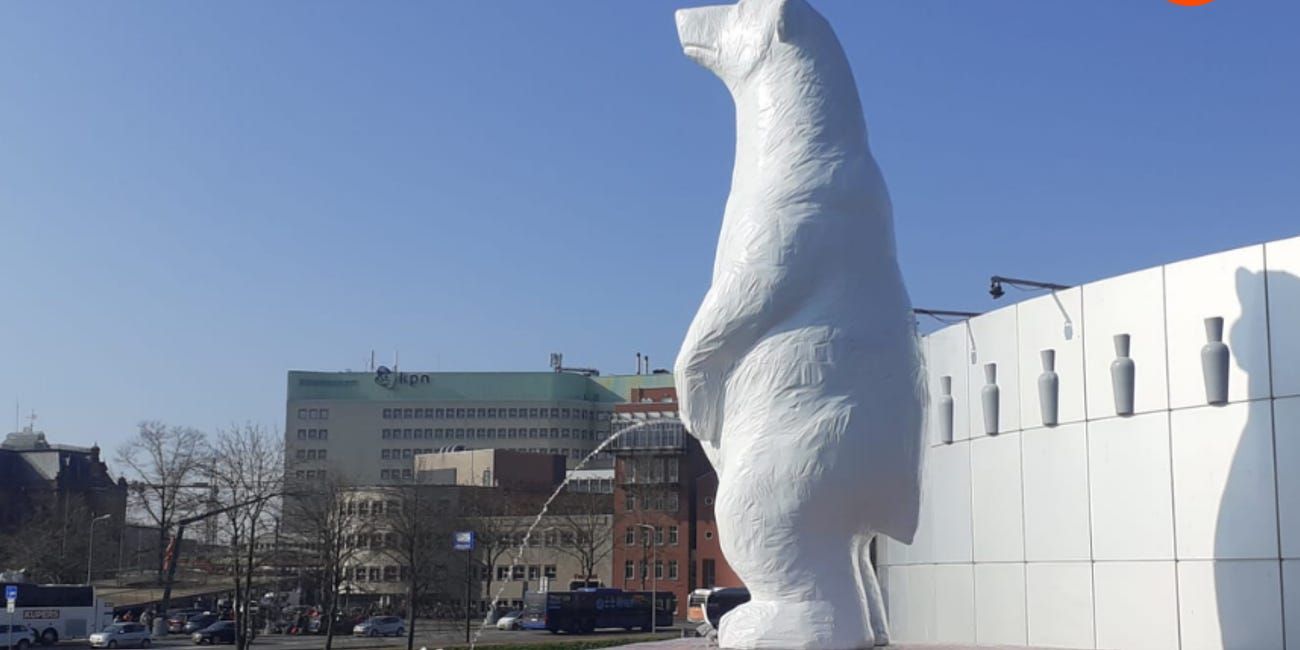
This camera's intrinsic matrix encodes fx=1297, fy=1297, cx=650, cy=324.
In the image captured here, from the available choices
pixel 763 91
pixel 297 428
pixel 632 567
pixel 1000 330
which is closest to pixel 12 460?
pixel 297 428

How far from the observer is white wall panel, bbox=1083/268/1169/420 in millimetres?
15180

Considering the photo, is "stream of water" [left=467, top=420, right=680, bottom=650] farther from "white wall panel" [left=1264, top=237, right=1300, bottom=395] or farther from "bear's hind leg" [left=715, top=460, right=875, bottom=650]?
"white wall panel" [left=1264, top=237, right=1300, bottom=395]

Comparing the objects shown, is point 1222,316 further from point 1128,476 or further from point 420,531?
point 420,531

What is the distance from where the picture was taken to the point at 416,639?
34.9 metres

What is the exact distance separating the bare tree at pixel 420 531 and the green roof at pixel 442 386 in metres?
29.3

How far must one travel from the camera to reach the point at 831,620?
7.98 meters

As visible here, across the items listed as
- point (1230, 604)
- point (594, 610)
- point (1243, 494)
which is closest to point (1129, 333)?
point (1243, 494)

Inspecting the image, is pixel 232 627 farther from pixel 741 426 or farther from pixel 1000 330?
pixel 741 426

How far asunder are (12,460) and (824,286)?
218ft

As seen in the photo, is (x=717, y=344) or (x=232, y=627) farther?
(x=232, y=627)

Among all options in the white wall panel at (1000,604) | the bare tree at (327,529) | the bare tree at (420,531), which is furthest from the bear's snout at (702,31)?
the bare tree at (420,531)

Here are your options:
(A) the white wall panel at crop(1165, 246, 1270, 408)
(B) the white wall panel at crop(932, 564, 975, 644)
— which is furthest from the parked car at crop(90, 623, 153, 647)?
(A) the white wall panel at crop(1165, 246, 1270, 408)

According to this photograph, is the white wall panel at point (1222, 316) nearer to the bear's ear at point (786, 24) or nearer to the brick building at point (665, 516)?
the bear's ear at point (786, 24)

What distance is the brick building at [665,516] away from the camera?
52.6 m
